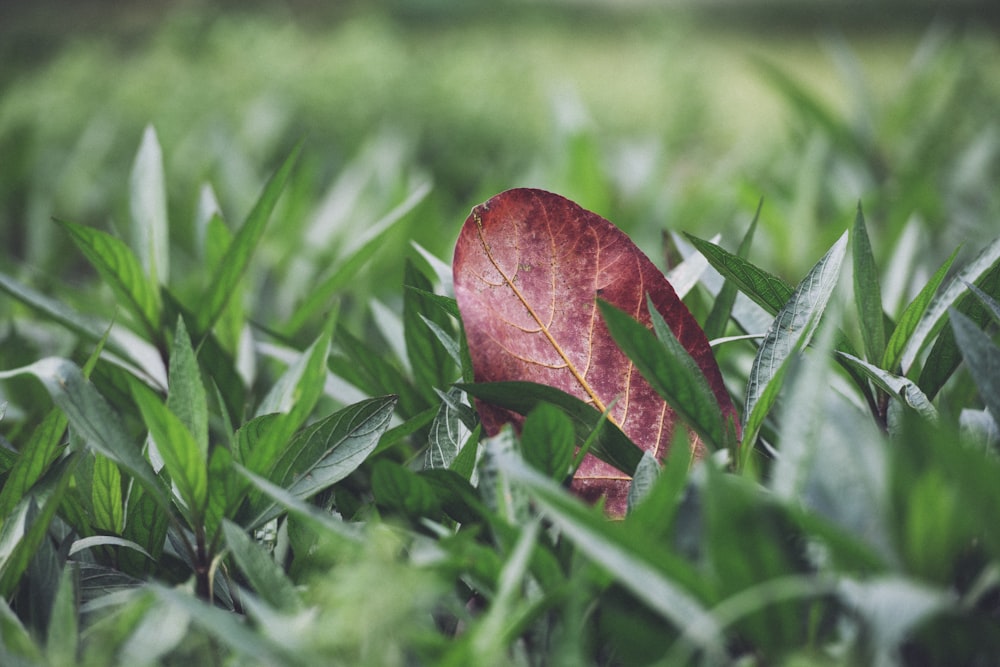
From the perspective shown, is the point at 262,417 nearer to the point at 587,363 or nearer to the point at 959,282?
the point at 587,363

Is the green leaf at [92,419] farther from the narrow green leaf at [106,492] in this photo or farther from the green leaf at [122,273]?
the green leaf at [122,273]

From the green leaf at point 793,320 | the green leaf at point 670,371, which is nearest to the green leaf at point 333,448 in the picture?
the green leaf at point 670,371

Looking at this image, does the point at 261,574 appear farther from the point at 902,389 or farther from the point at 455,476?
the point at 902,389

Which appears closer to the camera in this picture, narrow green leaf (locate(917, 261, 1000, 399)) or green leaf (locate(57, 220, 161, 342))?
narrow green leaf (locate(917, 261, 1000, 399))

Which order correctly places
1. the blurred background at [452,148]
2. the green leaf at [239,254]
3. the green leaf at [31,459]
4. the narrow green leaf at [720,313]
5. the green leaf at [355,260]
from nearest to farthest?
the green leaf at [31,459], the narrow green leaf at [720,313], the green leaf at [239,254], the green leaf at [355,260], the blurred background at [452,148]

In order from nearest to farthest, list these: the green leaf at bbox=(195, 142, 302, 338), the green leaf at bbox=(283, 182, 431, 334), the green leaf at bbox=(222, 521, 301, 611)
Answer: the green leaf at bbox=(222, 521, 301, 611)
the green leaf at bbox=(195, 142, 302, 338)
the green leaf at bbox=(283, 182, 431, 334)

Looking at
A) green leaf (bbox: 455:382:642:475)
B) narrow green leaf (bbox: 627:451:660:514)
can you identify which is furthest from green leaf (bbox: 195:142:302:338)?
narrow green leaf (bbox: 627:451:660:514)

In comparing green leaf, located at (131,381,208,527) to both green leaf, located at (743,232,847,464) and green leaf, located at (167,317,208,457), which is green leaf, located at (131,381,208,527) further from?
green leaf, located at (743,232,847,464)
